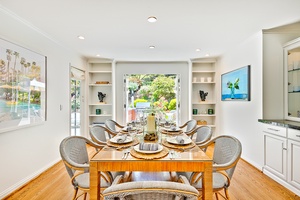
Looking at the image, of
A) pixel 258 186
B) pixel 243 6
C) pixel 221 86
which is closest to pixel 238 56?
pixel 221 86

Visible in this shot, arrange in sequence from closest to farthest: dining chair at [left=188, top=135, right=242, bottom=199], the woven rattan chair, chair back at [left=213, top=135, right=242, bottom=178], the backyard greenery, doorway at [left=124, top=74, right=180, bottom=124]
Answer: the woven rattan chair → dining chair at [left=188, top=135, right=242, bottom=199] → chair back at [left=213, top=135, right=242, bottom=178] → doorway at [left=124, top=74, right=180, bottom=124] → the backyard greenery

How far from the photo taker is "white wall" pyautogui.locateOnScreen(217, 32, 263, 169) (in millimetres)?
3350

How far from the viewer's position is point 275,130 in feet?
9.39

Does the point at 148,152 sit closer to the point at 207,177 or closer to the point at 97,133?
the point at 207,177

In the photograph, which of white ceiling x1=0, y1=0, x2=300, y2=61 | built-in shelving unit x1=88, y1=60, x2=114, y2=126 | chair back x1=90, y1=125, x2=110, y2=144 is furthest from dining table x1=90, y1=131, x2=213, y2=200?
built-in shelving unit x1=88, y1=60, x2=114, y2=126

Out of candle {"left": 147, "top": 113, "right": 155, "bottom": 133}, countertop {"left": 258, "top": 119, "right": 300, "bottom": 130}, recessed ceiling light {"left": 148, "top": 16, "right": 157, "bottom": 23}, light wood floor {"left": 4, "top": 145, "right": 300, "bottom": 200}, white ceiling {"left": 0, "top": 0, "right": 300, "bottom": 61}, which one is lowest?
light wood floor {"left": 4, "top": 145, "right": 300, "bottom": 200}

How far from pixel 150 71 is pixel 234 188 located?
3.97 metres

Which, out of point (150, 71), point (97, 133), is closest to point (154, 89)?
point (150, 71)

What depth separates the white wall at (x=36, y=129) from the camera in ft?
8.05

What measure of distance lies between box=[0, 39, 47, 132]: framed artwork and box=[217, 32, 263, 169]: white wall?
395cm

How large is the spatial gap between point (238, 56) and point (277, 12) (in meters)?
1.66

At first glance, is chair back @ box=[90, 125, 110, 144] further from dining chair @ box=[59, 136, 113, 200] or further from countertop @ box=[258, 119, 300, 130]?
countertop @ box=[258, 119, 300, 130]

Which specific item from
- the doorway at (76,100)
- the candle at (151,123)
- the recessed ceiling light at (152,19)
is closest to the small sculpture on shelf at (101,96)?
the doorway at (76,100)

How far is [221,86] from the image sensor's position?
16.5ft
